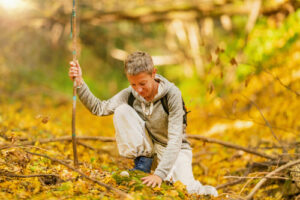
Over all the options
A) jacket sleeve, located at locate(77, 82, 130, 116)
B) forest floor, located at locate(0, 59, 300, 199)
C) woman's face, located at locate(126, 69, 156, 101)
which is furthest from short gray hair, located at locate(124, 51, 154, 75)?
forest floor, located at locate(0, 59, 300, 199)

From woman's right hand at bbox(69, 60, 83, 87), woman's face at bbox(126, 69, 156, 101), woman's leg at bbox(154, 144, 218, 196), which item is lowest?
woman's leg at bbox(154, 144, 218, 196)

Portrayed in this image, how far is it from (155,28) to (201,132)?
7.89 metres

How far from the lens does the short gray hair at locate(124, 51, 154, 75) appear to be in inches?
95.6

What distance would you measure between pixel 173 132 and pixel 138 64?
2.08 feet

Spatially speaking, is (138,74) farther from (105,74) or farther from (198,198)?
(105,74)

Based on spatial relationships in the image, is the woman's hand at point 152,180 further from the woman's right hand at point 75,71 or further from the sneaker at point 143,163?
the woman's right hand at point 75,71

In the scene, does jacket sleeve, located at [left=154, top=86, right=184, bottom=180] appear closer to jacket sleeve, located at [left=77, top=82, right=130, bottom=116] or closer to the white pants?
the white pants

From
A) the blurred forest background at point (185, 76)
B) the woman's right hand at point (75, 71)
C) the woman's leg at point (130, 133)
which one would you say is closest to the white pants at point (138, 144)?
the woman's leg at point (130, 133)

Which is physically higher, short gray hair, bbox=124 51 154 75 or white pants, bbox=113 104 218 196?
short gray hair, bbox=124 51 154 75

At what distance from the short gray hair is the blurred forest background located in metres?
0.79

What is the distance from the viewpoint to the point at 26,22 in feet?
28.1

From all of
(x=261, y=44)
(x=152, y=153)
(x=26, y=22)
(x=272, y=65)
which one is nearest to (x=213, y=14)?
(x=261, y=44)

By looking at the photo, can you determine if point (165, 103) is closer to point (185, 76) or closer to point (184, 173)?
point (184, 173)

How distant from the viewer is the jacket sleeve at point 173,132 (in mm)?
2496
